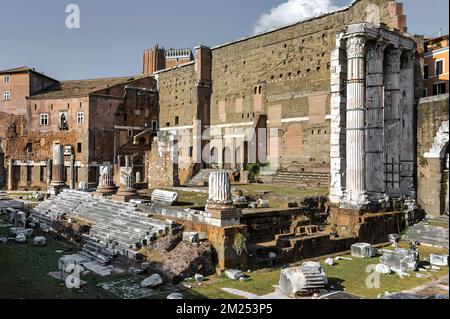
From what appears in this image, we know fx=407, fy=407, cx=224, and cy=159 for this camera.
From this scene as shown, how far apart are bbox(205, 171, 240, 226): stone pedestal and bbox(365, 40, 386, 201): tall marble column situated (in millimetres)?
7286

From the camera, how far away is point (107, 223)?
1362 centimetres

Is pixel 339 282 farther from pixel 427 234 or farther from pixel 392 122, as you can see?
pixel 392 122

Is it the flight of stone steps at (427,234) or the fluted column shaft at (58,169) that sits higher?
the fluted column shaft at (58,169)

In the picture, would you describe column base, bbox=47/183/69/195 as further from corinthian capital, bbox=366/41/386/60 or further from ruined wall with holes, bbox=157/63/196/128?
corinthian capital, bbox=366/41/386/60

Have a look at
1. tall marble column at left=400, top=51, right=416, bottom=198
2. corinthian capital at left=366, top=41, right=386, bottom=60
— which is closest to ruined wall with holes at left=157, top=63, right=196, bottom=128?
tall marble column at left=400, top=51, right=416, bottom=198

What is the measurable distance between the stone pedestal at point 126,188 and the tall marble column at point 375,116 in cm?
912

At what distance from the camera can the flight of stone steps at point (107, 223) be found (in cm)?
1123

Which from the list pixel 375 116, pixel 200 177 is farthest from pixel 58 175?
pixel 375 116

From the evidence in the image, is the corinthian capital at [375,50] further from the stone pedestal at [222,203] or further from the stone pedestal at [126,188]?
the stone pedestal at [126,188]

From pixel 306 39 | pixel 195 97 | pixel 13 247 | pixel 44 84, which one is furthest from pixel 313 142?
pixel 44 84

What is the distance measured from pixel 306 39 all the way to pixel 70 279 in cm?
2146

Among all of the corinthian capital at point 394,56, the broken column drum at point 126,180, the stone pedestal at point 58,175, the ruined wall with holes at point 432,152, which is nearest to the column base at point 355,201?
the ruined wall with holes at point 432,152

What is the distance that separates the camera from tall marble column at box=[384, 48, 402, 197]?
16844mm

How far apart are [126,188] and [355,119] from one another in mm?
8973
